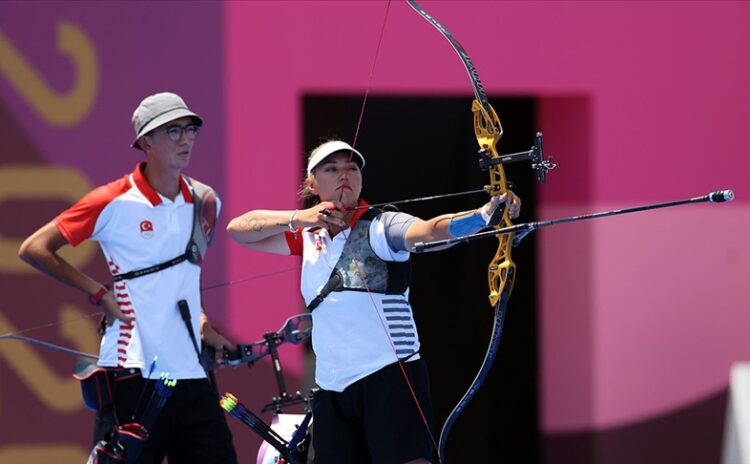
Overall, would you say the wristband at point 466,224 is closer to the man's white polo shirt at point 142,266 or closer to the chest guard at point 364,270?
the chest guard at point 364,270

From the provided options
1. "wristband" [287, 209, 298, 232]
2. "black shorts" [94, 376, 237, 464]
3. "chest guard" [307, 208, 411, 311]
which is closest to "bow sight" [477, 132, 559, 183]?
"chest guard" [307, 208, 411, 311]

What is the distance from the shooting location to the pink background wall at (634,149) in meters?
5.51

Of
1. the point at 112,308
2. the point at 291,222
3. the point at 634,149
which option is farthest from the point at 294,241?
the point at 634,149

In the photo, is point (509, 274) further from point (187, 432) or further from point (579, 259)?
point (579, 259)

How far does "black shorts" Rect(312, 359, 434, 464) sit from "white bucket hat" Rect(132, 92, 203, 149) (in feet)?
3.27

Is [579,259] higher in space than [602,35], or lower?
lower

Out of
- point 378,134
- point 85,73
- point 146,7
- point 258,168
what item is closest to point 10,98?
point 85,73

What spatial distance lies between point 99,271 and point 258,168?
73cm

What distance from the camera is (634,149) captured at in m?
5.56

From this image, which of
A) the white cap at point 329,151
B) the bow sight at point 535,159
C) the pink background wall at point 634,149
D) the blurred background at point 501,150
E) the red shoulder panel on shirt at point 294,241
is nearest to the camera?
the bow sight at point 535,159

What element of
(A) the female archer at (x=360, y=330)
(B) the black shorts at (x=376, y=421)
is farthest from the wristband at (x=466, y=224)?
(B) the black shorts at (x=376, y=421)

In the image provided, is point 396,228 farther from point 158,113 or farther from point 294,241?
point 158,113

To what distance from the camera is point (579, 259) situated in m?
5.65

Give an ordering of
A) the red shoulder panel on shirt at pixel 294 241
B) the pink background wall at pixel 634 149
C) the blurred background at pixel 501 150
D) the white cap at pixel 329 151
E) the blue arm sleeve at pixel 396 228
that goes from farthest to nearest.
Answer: the pink background wall at pixel 634 149, the blurred background at pixel 501 150, the red shoulder panel on shirt at pixel 294 241, the white cap at pixel 329 151, the blue arm sleeve at pixel 396 228
